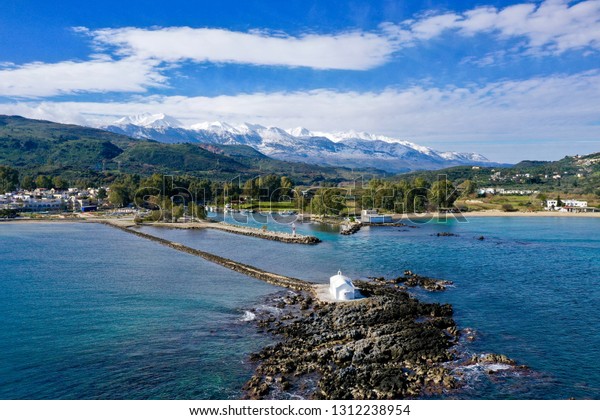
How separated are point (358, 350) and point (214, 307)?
34.8ft

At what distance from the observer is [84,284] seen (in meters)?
32.8

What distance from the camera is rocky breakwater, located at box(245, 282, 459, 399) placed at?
55.6 feet

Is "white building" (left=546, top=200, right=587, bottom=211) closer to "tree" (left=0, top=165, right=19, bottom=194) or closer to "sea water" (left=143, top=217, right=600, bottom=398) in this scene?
"sea water" (left=143, top=217, right=600, bottom=398)

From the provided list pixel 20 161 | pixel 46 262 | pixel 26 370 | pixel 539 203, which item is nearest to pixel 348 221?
pixel 46 262

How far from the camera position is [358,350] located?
19922mm

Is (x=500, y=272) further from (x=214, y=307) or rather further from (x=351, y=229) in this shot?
(x=351, y=229)

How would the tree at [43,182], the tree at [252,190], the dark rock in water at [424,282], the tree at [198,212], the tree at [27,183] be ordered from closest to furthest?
the dark rock in water at [424,282]
the tree at [198,212]
the tree at [252,190]
the tree at [27,183]
the tree at [43,182]

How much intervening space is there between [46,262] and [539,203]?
314 ft

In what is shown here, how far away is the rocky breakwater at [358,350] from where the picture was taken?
16953 mm

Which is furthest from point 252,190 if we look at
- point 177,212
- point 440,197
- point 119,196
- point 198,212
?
point 440,197

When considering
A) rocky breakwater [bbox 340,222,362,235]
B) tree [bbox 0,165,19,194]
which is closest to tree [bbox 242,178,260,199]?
rocky breakwater [bbox 340,222,362,235]

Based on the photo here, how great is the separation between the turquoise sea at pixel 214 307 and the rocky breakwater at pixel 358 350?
3.70ft

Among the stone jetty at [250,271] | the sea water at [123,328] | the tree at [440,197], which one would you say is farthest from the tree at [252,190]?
the sea water at [123,328]

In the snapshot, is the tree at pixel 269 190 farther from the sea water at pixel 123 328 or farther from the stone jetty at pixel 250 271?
the sea water at pixel 123 328
